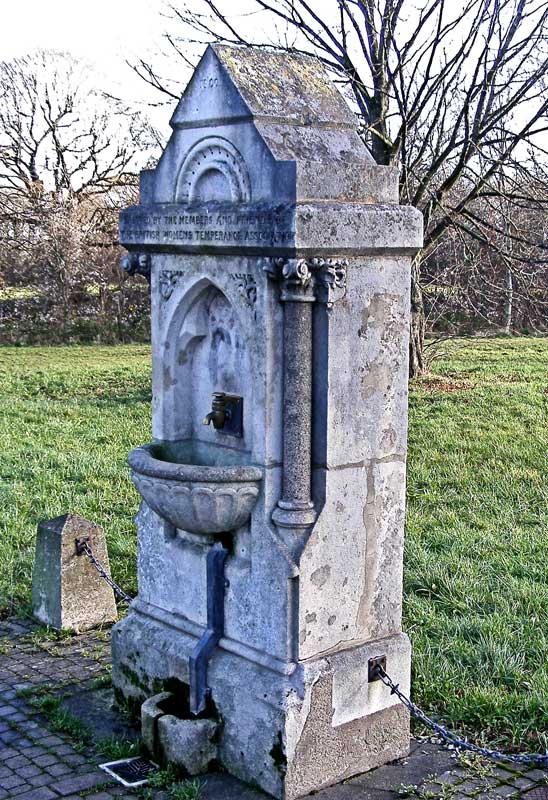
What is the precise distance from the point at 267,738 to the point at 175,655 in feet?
2.68

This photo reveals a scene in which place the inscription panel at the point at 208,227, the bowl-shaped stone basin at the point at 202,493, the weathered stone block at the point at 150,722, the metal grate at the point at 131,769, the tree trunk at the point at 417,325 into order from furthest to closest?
1. the tree trunk at the point at 417,325
2. the weathered stone block at the point at 150,722
3. the metal grate at the point at 131,769
4. the bowl-shaped stone basin at the point at 202,493
5. the inscription panel at the point at 208,227

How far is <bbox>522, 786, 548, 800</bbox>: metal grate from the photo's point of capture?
4887 millimetres

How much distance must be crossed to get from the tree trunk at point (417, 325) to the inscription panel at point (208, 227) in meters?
11.6

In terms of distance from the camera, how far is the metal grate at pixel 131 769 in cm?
504

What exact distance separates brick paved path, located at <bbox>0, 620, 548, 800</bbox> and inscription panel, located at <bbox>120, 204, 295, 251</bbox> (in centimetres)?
263

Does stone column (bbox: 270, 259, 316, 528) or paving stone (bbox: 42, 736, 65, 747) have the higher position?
stone column (bbox: 270, 259, 316, 528)

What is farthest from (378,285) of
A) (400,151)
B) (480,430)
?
(400,151)

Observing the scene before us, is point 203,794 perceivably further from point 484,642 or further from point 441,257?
point 441,257

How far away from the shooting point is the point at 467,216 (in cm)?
1731

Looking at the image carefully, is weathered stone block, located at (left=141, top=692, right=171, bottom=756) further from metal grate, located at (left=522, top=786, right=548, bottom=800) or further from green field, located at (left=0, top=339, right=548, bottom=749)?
metal grate, located at (left=522, top=786, right=548, bottom=800)

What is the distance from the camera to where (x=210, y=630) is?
17.6ft

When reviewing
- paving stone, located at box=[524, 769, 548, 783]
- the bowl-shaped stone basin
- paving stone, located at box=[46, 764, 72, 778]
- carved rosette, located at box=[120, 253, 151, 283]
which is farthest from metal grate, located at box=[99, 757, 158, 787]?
carved rosette, located at box=[120, 253, 151, 283]

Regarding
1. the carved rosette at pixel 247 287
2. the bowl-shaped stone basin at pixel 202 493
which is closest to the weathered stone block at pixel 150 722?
the bowl-shaped stone basin at pixel 202 493

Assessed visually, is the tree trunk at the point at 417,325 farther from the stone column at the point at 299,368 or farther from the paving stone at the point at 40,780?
the paving stone at the point at 40,780
